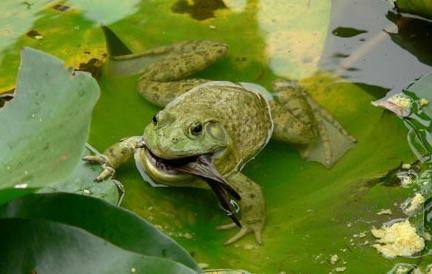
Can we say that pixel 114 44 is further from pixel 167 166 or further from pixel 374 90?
pixel 374 90

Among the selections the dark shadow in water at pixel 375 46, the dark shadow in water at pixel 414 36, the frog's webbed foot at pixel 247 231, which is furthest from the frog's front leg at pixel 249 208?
the dark shadow in water at pixel 414 36

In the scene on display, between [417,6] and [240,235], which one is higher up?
[417,6]

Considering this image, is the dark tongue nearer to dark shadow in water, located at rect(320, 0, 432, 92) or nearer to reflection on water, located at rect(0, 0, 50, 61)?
dark shadow in water, located at rect(320, 0, 432, 92)

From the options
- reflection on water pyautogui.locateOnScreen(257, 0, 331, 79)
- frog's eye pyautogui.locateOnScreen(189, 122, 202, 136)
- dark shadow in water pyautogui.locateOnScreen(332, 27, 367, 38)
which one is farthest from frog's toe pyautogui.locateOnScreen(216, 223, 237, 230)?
dark shadow in water pyautogui.locateOnScreen(332, 27, 367, 38)

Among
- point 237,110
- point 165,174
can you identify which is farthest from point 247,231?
point 237,110

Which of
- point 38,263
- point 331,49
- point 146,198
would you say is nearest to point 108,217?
point 38,263

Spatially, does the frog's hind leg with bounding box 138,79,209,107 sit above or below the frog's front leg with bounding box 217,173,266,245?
above

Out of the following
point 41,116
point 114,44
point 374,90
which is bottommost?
point 374,90
